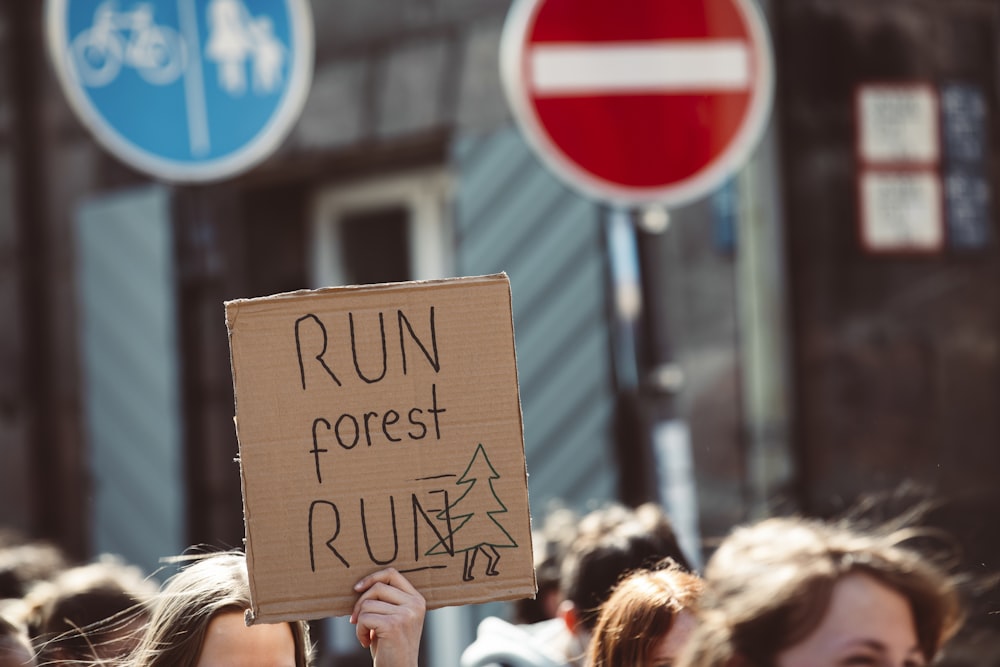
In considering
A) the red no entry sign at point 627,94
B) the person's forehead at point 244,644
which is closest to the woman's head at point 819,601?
the person's forehead at point 244,644

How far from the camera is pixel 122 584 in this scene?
12.2 feet

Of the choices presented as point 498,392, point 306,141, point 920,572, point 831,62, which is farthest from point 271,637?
point 306,141

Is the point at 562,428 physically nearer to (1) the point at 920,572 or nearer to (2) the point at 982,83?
(2) the point at 982,83

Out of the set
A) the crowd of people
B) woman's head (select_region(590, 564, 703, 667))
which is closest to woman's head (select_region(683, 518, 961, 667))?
the crowd of people

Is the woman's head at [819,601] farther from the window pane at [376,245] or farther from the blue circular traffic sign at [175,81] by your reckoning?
the window pane at [376,245]

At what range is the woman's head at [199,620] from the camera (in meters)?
2.71

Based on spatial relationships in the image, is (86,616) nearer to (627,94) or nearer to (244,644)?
(244,644)

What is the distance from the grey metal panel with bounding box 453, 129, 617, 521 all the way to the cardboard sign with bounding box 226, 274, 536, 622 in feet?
15.3

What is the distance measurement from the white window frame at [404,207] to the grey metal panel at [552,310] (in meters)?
0.61

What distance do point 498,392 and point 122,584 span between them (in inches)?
65.8

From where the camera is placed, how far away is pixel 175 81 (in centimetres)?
492

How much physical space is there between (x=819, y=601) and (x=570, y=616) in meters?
1.39

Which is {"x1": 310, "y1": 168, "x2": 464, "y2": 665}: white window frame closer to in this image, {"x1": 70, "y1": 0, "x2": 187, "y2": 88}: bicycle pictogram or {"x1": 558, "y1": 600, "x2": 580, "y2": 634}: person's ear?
{"x1": 70, "y1": 0, "x2": 187, "y2": 88}: bicycle pictogram

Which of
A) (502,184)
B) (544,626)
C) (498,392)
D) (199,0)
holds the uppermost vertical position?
(199,0)
